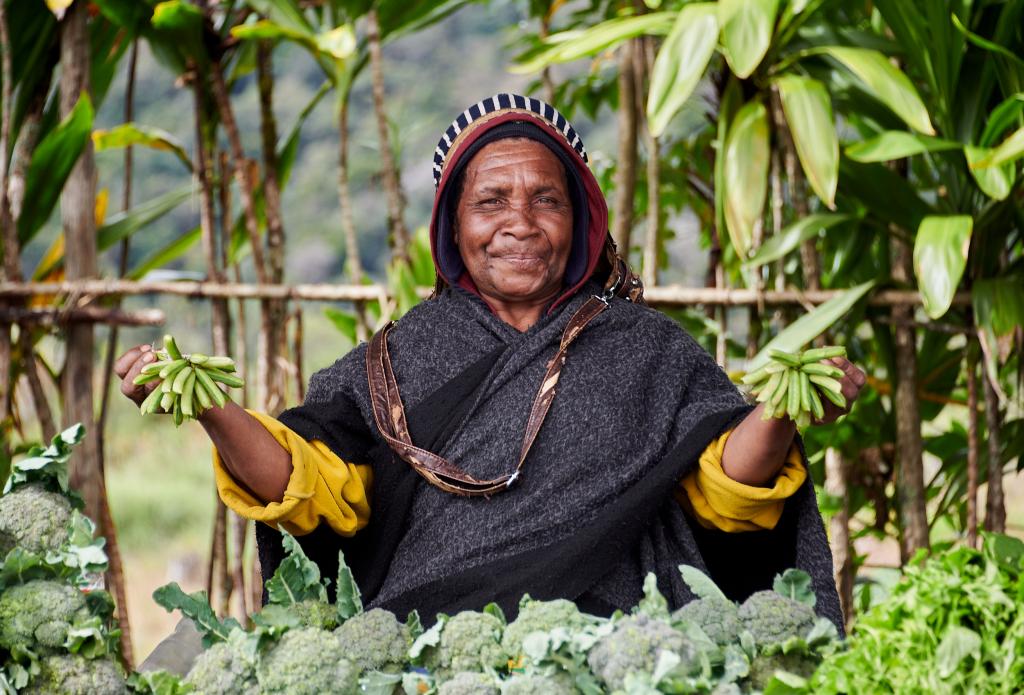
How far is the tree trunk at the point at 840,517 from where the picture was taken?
3.28 meters

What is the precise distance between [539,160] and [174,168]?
15.4 metres

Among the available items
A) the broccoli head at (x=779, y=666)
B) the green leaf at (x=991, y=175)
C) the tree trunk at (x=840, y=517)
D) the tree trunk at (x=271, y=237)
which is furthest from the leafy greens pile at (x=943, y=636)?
the tree trunk at (x=271, y=237)

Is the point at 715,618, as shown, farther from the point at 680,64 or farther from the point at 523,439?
the point at 680,64

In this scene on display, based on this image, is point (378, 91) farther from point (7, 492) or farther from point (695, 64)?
point (7, 492)

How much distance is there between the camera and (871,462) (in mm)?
3523

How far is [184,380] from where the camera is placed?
1642 mm

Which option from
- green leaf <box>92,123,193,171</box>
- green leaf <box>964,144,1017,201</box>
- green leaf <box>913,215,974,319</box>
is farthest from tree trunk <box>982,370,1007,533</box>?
green leaf <box>92,123,193,171</box>

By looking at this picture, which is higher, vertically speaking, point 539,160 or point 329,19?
point 329,19

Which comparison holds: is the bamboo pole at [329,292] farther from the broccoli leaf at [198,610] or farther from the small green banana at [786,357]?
the broccoli leaf at [198,610]

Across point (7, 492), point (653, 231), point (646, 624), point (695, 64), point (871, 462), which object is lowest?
point (871, 462)

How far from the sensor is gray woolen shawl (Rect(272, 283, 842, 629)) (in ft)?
6.27

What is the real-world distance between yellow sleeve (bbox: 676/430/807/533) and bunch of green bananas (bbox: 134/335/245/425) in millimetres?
749

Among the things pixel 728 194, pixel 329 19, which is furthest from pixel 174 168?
pixel 728 194

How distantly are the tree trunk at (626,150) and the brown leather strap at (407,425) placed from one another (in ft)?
4.13
